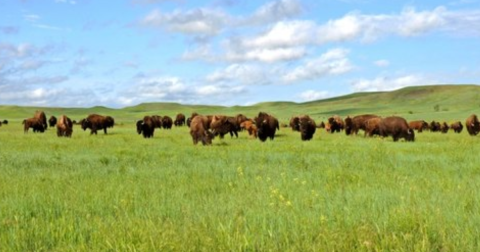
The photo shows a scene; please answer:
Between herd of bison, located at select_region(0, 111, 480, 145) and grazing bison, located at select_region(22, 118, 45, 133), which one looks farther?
grazing bison, located at select_region(22, 118, 45, 133)

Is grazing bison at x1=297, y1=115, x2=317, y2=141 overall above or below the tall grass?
above

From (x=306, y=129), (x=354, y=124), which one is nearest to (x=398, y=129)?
(x=306, y=129)

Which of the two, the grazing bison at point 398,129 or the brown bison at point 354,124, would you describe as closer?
the grazing bison at point 398,129

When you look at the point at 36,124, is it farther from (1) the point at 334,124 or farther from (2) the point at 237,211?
(2) the point at 237,211

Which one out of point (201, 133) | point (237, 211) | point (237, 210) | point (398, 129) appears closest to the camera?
point (237, 211)

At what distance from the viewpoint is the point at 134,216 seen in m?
6.86

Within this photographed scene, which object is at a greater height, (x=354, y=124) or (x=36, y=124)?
(x=36, y=124)

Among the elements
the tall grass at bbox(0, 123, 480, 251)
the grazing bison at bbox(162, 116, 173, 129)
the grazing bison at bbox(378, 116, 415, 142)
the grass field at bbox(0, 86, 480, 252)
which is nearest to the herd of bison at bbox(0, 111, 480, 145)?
the grazing bison at bbox(378, 116, 415, 142)

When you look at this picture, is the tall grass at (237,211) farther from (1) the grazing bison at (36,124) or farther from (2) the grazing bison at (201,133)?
(1) the grazing bison at (36,124)

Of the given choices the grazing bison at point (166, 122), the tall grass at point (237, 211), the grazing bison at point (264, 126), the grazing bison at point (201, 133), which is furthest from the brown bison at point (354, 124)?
the tall grass at point (237, 211)

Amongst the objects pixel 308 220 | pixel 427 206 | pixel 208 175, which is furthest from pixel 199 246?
pixel 208 175

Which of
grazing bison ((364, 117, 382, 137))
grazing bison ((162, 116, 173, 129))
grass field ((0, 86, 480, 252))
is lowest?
grass field ((0, 86, 480, 252))

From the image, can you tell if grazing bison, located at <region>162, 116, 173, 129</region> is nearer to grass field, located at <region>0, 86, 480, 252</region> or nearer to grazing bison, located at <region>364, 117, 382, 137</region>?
grazing bison, located at <region>364, 117, 382, 137</region>

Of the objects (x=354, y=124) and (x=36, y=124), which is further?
(x=36, y=124)
